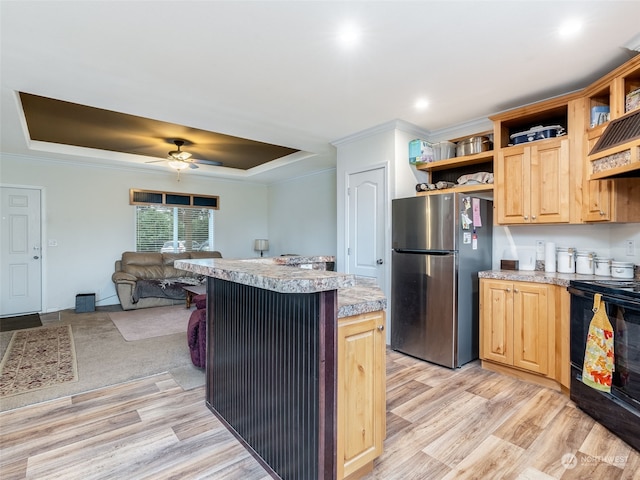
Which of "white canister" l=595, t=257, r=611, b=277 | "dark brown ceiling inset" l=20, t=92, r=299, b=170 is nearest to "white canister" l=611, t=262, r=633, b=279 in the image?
"white canister" l=595, t=257, r=611, b=277

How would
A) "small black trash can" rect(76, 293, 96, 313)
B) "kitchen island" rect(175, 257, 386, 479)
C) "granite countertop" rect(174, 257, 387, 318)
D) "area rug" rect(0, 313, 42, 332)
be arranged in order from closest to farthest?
"granite countertop" rect(174, 257, 387, 318)
"kitchen island" rect(175, 257, 386, 479)
"area rug" rect(0, 313, 42, 332)
"small black trash can" rect(76, 293, 96, 313)

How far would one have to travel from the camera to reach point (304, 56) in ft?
7.58

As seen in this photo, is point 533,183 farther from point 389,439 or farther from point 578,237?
point 389,439

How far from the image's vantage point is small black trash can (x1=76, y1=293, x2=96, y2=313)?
5338 mm

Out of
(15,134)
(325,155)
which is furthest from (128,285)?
(325,155)

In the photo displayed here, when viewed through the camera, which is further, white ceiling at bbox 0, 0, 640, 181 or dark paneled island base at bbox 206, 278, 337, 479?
white ceiling at bbox 0, 0, 640, 181

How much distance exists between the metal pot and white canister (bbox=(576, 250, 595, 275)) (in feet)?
4.32

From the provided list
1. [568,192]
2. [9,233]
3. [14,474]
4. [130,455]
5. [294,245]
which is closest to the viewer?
[14,474]

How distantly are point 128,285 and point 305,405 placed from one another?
5.11 metres

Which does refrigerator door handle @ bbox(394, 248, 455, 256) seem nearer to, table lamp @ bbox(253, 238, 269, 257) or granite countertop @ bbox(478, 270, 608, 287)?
granite countertop @ bbox(478, 270, 608, 287)

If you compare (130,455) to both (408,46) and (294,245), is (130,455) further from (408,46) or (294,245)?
(294,245)

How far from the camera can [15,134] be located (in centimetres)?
403

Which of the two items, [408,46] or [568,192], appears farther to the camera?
[568,192]

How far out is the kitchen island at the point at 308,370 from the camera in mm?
1423
